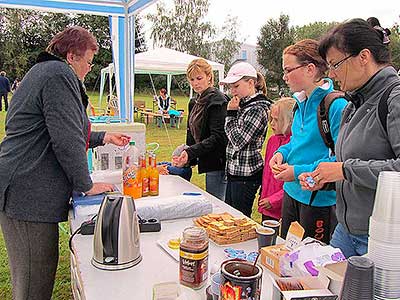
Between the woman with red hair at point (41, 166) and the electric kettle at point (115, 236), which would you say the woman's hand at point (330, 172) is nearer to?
the electric kettle at point (115, 236)

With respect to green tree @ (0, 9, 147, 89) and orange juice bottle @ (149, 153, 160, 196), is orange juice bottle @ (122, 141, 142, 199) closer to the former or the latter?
orange juice bottle @ (149, 153, 160, 196)

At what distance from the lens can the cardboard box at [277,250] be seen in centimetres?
107

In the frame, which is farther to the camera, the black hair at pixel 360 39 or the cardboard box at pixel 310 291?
the black hair at pixel 360 39

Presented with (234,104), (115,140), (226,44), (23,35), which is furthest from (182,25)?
(115,140)

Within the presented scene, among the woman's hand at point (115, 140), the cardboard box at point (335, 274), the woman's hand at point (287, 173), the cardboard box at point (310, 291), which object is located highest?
the woman's hand at point (115, 140)

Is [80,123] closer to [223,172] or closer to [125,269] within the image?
[125,269]

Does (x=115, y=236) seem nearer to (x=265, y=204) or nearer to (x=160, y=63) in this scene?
(x=265, y=204)

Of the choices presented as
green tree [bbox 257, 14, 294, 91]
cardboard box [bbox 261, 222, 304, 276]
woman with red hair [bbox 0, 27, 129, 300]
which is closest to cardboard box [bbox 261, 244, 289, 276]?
cardboard box [bbox 261, 222, 304, 276]

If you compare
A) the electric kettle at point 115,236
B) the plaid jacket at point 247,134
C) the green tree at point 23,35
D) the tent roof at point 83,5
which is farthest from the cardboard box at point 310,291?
the green tree at point 23,35

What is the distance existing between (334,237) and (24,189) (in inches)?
47.9

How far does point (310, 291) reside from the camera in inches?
29.8

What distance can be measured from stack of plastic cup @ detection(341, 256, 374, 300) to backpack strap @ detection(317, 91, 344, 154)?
3.32ft

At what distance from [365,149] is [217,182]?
1.39m

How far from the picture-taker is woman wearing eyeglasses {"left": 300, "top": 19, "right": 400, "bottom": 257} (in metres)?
1.12
